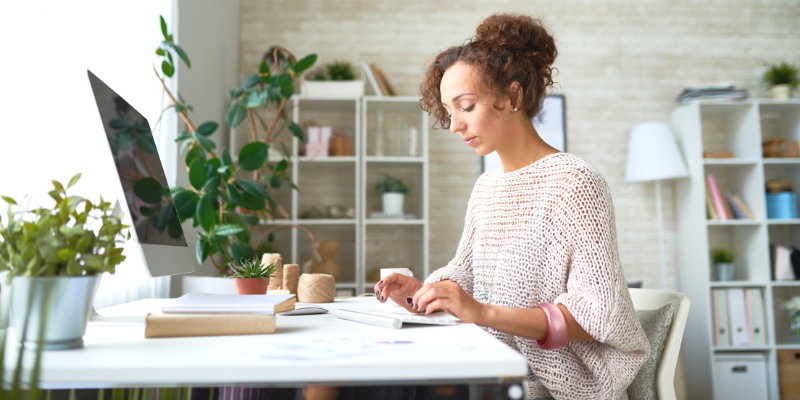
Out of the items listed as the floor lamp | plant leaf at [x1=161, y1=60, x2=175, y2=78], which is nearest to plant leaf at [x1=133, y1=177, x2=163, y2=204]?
plant leaf at [x1=161, y1=60, x2=175, y2=78]

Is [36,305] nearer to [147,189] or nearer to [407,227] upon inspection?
[147,189]

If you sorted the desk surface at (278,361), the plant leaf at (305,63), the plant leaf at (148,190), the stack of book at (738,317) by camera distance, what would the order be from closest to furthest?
the desk surface at (278,361), the plant leaf at (148,190), the plant leaf at (305,63), the stack of book at (738,317)

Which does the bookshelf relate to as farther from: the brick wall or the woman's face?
the woman's face

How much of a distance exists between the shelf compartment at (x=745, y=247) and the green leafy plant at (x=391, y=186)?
2004mm

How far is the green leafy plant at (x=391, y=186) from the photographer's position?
3.27 meters

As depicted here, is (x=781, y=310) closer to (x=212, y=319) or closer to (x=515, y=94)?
(x=515, y=94)

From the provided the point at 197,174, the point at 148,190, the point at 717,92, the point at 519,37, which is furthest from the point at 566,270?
the point at 717,92

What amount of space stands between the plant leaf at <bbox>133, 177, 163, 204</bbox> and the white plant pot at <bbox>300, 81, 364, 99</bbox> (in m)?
2.11

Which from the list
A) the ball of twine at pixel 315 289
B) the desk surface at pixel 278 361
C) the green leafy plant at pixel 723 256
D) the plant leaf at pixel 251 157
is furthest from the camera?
the green leafy plant at pixel 723 256

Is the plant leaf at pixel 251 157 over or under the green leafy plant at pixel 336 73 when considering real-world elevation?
under

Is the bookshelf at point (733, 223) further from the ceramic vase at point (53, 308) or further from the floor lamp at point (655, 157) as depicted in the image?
the ceramic vase at point (53, 308)

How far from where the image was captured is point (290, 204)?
3475 mm

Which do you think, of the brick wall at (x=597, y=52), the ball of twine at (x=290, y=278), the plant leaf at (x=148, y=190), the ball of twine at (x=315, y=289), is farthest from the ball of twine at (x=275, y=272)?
the brick wall at (x=597, y=52)

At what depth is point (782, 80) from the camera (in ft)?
11.3
